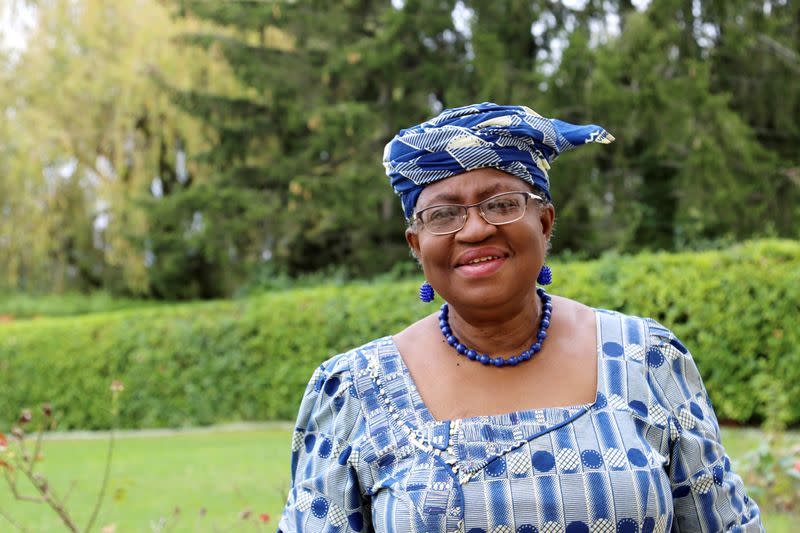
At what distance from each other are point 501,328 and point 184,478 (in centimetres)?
629

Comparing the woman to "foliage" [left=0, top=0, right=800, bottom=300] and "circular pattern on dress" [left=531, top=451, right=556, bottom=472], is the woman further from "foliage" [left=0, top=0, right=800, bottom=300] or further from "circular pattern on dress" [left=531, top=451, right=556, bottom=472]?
"foliage" [left=0, top=0, right=800, bottom=300]

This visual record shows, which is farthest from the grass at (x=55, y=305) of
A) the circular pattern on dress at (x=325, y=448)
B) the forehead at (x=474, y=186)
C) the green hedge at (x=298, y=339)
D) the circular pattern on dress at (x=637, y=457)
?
the circular pattern on dress at (x=637, y=457)

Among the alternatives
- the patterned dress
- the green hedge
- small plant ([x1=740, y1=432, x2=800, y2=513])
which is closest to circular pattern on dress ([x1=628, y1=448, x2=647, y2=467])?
the patterned dress

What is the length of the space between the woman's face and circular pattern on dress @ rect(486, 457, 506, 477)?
0.33 meters

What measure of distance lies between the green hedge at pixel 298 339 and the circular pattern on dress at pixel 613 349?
179 inches

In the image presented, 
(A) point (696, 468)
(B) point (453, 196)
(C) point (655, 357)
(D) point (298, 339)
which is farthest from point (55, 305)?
(A) point (696, 468)

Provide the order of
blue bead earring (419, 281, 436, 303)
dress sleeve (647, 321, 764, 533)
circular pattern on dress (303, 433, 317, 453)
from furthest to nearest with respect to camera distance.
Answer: blue bead earring (419, 281, 436, 303), circular pattern on dress (303, 433, 317, 453), dress sleeve (647, 321, 764, 533)

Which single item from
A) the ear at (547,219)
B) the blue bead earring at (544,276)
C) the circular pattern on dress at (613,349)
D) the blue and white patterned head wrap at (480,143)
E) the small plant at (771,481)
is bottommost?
the small plant at (771,481)

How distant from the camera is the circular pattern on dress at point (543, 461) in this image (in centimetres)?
175

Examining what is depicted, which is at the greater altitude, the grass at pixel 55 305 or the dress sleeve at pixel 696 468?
the dress sleeve at pixel 696 468

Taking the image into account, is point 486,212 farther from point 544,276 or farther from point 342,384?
point 342,384

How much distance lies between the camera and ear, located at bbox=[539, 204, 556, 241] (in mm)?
1982

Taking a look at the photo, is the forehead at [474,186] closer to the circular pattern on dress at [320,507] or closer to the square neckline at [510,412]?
the square neckline at [510,412]

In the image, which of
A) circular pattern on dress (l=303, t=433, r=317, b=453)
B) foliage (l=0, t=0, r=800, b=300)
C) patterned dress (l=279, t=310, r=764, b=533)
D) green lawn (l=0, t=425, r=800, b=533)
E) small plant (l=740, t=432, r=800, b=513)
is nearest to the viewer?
patterned dress (l=279, t=310, r=764, b=533)
